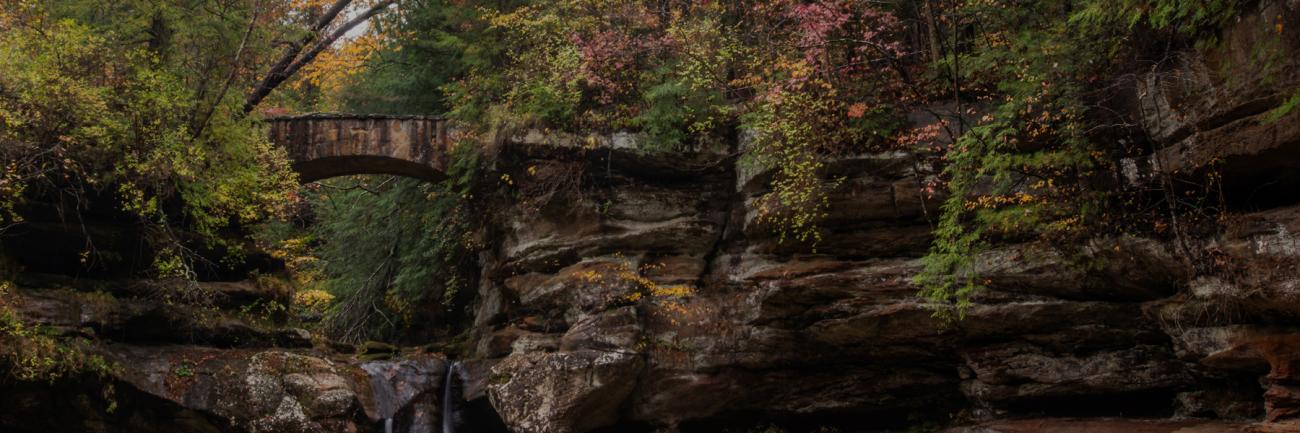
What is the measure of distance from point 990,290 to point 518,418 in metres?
6.53

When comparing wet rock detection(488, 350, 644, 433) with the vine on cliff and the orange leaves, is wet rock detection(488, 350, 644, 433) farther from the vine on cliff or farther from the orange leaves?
the orange leaves

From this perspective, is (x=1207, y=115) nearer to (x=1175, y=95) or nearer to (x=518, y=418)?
(x=1175, y=95)

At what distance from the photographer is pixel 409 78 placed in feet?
55.9

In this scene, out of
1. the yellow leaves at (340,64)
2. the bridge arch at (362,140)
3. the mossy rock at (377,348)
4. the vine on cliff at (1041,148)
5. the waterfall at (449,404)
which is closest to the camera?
the vine on cliff at (1041,148)

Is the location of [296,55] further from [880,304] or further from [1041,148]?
[1041,148]

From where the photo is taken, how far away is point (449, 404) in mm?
13555

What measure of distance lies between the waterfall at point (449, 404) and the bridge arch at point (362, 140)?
11.9 ft

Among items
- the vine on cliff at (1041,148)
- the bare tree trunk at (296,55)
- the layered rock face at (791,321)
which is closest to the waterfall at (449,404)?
the layered rock face at (791,321)

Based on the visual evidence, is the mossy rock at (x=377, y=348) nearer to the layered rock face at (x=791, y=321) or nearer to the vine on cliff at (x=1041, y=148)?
the layered rock face at (x=791, y=321)

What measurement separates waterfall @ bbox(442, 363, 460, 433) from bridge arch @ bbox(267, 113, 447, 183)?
3.62 metres

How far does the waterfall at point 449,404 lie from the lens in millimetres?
13336

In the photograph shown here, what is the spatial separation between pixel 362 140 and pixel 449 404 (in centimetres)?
496

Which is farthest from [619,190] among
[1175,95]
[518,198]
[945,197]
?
[1175,95]

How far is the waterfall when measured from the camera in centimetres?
1334
